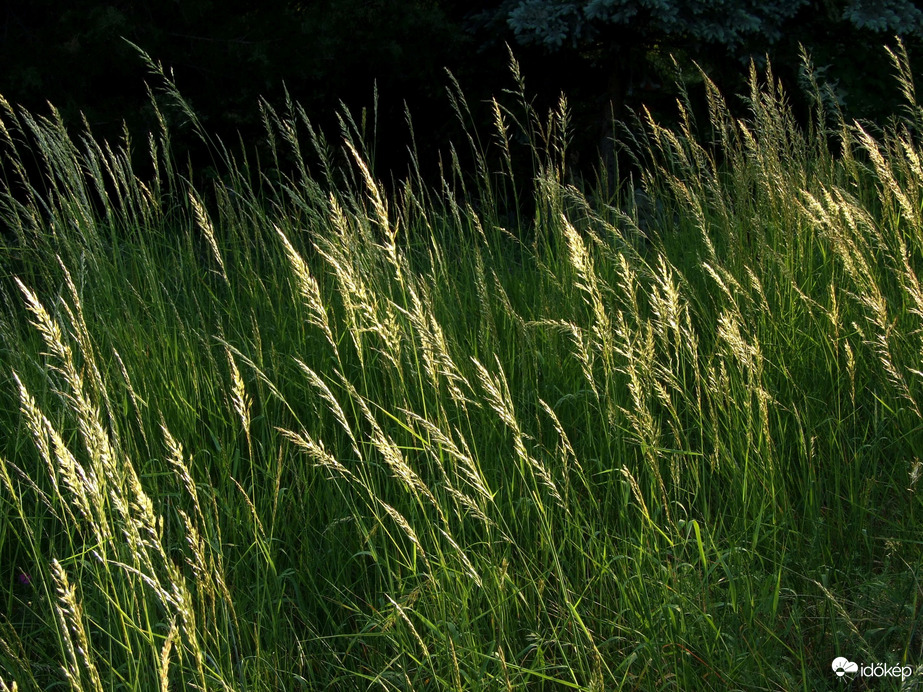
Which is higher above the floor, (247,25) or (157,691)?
(247,25)

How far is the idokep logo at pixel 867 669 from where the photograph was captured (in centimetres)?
151

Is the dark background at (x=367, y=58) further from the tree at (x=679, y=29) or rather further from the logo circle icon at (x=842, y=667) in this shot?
the logo circle icon at (x=842, y=667)

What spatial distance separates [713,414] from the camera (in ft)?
5.56

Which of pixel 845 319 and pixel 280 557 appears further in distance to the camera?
pixel 845 319

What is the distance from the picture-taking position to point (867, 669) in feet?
5.08

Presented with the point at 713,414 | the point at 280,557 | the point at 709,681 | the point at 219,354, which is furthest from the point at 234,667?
the point at 219,354

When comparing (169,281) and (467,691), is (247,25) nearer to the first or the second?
(169,281)

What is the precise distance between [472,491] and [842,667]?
832 mm

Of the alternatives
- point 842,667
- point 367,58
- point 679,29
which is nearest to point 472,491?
point 842,667

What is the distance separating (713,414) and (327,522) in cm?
94

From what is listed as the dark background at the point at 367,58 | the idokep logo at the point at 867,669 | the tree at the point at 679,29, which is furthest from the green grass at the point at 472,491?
the dark background at the point at 367,58

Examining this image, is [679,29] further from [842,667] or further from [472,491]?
[842,667]

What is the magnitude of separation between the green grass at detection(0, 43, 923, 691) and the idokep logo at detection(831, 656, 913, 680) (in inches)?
0.7

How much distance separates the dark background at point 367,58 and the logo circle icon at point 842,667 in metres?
4.44
